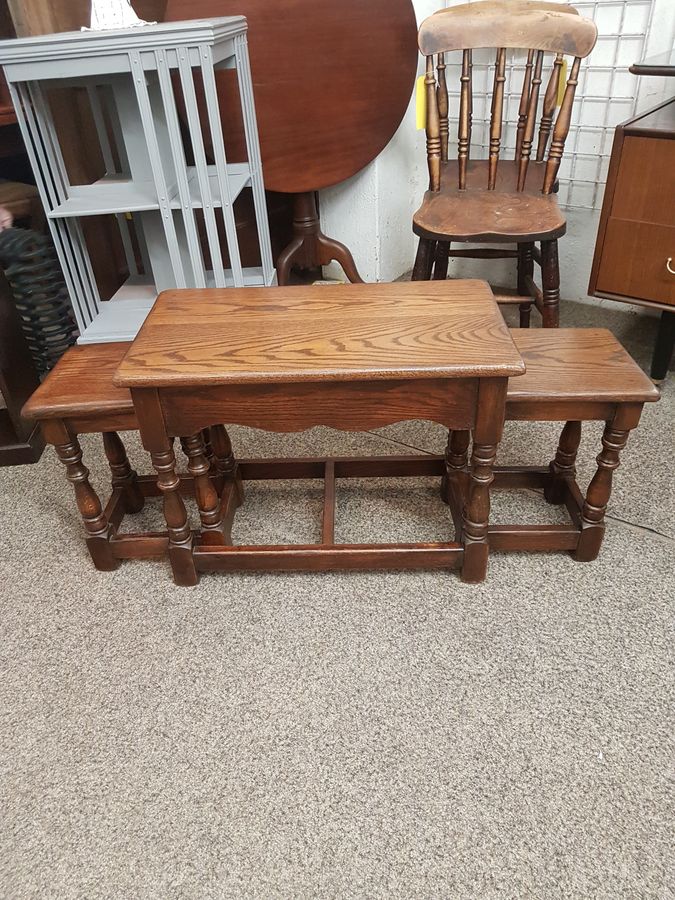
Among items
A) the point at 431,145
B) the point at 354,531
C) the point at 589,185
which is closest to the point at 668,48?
the point at 589,185

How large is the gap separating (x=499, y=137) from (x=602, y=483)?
992mm

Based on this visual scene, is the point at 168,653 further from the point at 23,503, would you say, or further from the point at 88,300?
the point at 88,300

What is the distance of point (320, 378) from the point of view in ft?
3.77

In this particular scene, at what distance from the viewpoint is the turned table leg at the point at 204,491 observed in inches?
53.6

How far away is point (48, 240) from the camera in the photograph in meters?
2.07

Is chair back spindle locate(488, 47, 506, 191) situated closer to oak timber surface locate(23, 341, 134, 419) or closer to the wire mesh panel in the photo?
the wire mesh panel

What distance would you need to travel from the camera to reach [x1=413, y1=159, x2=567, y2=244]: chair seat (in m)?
1.68

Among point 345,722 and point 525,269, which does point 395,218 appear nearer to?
point 525,269

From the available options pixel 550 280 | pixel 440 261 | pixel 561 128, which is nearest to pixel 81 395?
pixel 440 261

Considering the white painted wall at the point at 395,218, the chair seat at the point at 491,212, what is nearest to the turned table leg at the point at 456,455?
the chair seat at the point at 491,212

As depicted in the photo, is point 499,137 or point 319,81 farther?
point 319,81

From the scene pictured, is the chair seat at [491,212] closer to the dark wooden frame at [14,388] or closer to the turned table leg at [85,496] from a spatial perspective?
the turned table leg at [85,496]

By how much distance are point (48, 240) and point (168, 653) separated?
137 cm

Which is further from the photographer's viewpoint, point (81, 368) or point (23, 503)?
point (23, 503)
